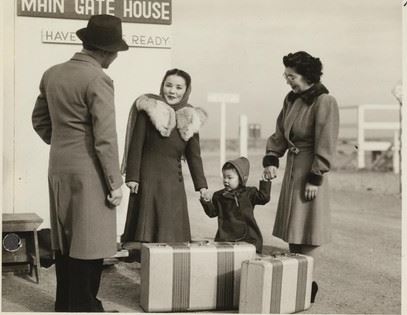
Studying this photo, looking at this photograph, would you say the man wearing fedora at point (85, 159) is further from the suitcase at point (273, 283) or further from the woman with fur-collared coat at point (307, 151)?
the woman with fur-collared coat at point (307, 151)

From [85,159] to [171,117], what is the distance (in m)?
0.63

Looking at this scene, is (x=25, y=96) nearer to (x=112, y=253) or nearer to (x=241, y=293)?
(x=112, y=253)

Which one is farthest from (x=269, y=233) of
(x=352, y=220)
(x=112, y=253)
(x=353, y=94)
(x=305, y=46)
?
(x=112, y=253)

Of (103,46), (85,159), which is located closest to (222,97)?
(103,46)

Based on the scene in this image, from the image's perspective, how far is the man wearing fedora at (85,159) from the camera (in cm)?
271

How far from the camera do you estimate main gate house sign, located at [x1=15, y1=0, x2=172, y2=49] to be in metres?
3.42

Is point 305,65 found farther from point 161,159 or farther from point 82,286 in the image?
point 82,286

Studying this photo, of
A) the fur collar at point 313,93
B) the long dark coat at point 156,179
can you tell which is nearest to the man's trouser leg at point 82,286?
the long dark coat at point 156,179

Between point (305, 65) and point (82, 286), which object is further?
point (305, 65)

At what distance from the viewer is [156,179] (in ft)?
10.8

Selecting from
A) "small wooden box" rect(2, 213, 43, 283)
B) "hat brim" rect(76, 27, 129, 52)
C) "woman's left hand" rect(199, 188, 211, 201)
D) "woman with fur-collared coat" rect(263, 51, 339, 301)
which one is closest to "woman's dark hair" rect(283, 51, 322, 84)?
"woman with fur-collared coat" rect(263, 51, 339, 301)

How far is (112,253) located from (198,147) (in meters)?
0.79

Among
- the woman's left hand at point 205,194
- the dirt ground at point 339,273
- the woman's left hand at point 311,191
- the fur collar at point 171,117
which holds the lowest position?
the dirt ground at point 339,273

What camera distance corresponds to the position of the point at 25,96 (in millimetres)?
3863
